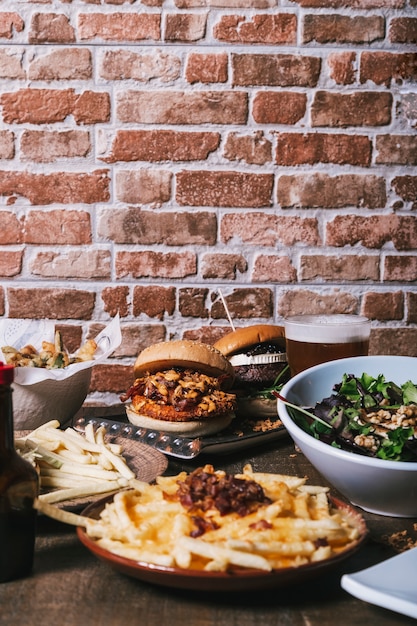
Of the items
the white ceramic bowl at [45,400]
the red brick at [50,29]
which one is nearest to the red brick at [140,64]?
the red brick at [50,29]

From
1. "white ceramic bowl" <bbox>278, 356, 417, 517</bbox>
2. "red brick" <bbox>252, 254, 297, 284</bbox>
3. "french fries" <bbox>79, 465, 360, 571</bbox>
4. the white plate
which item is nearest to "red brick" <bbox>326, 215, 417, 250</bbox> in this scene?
"red brick" <bbox>252, 254, 297, 284</bbox>

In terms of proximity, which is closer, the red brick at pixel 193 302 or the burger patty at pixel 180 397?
the burger patty at pixel 180 397

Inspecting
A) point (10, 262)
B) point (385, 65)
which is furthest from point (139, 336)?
point (385, 65)

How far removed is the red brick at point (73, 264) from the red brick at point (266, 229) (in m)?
0.44

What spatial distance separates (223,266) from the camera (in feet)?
8.30

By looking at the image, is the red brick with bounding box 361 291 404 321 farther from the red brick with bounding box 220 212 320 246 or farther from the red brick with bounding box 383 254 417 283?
the red brick with bounding box 220 212 320 246

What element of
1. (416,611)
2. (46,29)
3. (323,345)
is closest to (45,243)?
(46,29)

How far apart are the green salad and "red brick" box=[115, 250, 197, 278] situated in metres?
1.16

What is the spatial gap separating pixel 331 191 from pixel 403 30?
2.02ft

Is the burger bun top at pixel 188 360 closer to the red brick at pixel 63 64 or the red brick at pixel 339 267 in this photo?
the red brick at pixel 339 267

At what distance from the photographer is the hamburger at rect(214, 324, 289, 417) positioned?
179cm

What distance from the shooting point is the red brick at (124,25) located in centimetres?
244

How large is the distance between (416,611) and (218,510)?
10.5 inches

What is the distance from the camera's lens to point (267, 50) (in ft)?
8.10
